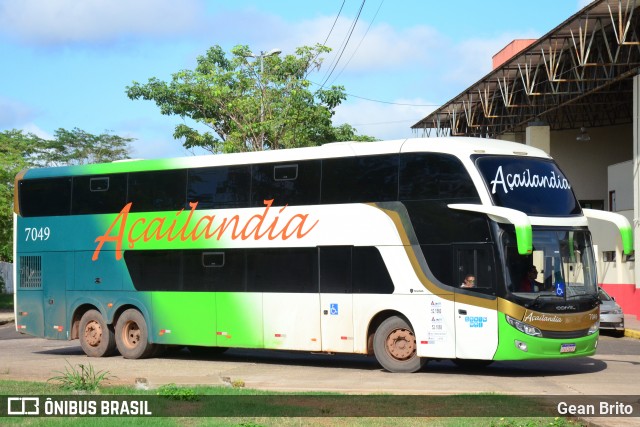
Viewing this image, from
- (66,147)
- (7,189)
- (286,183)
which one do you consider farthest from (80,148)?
(286,183)

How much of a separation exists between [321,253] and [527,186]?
12.9 ft

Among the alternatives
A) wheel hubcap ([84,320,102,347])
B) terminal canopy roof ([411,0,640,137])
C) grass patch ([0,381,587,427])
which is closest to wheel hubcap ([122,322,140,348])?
wheel hubcap ([84,320,102,347])

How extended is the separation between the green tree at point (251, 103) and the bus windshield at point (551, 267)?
83.4 ft

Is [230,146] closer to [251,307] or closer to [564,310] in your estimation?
[251,307]

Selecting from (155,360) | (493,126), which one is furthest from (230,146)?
(155,360)

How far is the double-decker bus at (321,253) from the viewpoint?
59.0 ft

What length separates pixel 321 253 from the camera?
1994cm

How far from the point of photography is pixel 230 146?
4478 centimetres

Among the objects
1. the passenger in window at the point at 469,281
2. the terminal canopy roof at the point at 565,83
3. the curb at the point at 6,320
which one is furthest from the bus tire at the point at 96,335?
the curb at the point at 6,320

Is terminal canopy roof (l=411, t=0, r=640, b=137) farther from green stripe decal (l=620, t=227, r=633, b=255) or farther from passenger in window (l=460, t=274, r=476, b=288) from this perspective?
passenger in window (l=460, t=274, r=476, b=288)

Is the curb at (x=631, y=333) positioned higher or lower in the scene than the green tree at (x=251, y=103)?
lower

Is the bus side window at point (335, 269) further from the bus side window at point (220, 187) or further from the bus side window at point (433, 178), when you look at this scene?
the bus side window at point (220, 187)

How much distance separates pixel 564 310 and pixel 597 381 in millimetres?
1307

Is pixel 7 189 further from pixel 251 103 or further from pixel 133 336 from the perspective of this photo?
pixel 133 336
